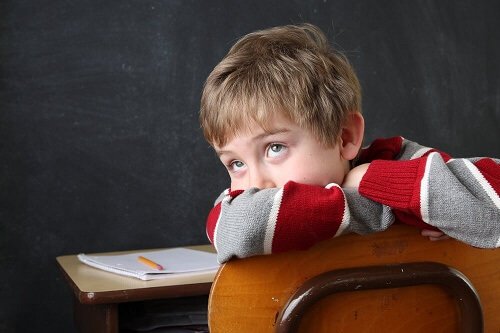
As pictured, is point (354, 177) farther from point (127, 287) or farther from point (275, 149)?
point (127, 287)

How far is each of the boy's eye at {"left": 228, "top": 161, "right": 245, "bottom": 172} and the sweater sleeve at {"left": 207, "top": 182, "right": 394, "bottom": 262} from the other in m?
0.24

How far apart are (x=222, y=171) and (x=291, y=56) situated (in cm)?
121

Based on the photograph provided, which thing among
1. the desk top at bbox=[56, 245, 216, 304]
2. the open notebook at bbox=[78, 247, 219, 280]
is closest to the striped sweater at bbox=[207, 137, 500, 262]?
the desk top at bbox=[56, 245, 216, 304]

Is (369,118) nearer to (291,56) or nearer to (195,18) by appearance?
(195,18)

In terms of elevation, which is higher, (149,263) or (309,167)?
(309,167)

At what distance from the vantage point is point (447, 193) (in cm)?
91

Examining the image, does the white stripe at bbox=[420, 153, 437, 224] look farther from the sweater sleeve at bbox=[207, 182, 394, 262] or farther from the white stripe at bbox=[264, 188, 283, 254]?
the white stripe at bbox=[264, 188, 283, 254]

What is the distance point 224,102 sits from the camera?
3.80 ft

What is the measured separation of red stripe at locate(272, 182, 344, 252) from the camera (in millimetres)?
856

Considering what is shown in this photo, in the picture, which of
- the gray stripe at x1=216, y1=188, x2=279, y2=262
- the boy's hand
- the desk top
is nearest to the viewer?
the gray stripe at x1=216, y1=188, x2=279, y2=262

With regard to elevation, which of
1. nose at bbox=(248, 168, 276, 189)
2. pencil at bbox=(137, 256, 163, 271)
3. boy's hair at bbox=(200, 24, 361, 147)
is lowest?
pencil at bbox=(137, 256, 163, 271)

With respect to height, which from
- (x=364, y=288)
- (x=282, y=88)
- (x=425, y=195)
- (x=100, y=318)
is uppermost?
(x=282, y=88)

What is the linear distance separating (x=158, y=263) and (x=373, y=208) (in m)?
0.91

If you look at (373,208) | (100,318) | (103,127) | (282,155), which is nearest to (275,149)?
(282,155)
